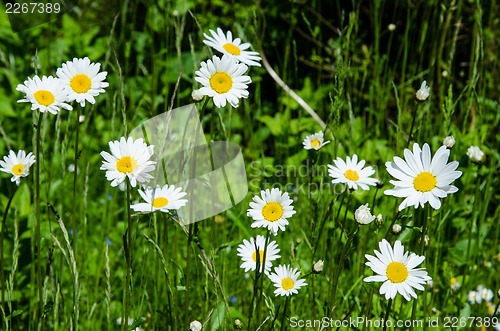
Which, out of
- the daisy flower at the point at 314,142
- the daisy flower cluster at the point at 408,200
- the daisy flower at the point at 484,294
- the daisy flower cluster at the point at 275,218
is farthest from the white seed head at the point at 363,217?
the daisy flower at the point at 484,294

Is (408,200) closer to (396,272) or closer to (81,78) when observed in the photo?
(396,272)

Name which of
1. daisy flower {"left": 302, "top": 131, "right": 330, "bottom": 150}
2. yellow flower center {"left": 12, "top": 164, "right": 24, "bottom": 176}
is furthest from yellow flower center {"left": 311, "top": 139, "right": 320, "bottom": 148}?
yellow flower center {"left": 12, "top": 164, "right": 24, "bottom": 176}

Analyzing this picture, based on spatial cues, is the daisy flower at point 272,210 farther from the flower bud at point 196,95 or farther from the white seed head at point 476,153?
the white seed head at point 476,153

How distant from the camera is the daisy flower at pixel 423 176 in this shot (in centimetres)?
83

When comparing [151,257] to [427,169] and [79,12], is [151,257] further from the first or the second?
[79,12]

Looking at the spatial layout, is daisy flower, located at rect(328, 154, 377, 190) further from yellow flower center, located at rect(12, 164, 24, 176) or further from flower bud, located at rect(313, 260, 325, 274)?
yellow flower center, located at rect(12, 164, 24, 176)

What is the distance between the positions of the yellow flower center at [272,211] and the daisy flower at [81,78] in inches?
15.1

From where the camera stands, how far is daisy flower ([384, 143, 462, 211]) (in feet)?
2.73

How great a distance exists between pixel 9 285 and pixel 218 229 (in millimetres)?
836

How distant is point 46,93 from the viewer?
35.3 inches

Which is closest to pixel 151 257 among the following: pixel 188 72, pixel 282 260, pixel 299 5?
pixel 282 260

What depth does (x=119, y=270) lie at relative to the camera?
1566 millimetres

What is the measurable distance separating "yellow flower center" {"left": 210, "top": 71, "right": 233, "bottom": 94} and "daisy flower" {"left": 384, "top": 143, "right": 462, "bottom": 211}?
331 mm

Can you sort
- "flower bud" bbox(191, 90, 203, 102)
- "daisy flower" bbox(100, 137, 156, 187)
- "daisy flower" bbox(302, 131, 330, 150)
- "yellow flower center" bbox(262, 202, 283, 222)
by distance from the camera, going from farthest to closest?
1. "daisy flower" bbox(302, 131, 330, 150)
2. "flower bud" bbox(191, 90, 203, 102)
3. "yellow flower center" bbox(262, 202, 283, 222)
4. "daisy flower" bbox(100, 137, 156, 187)
